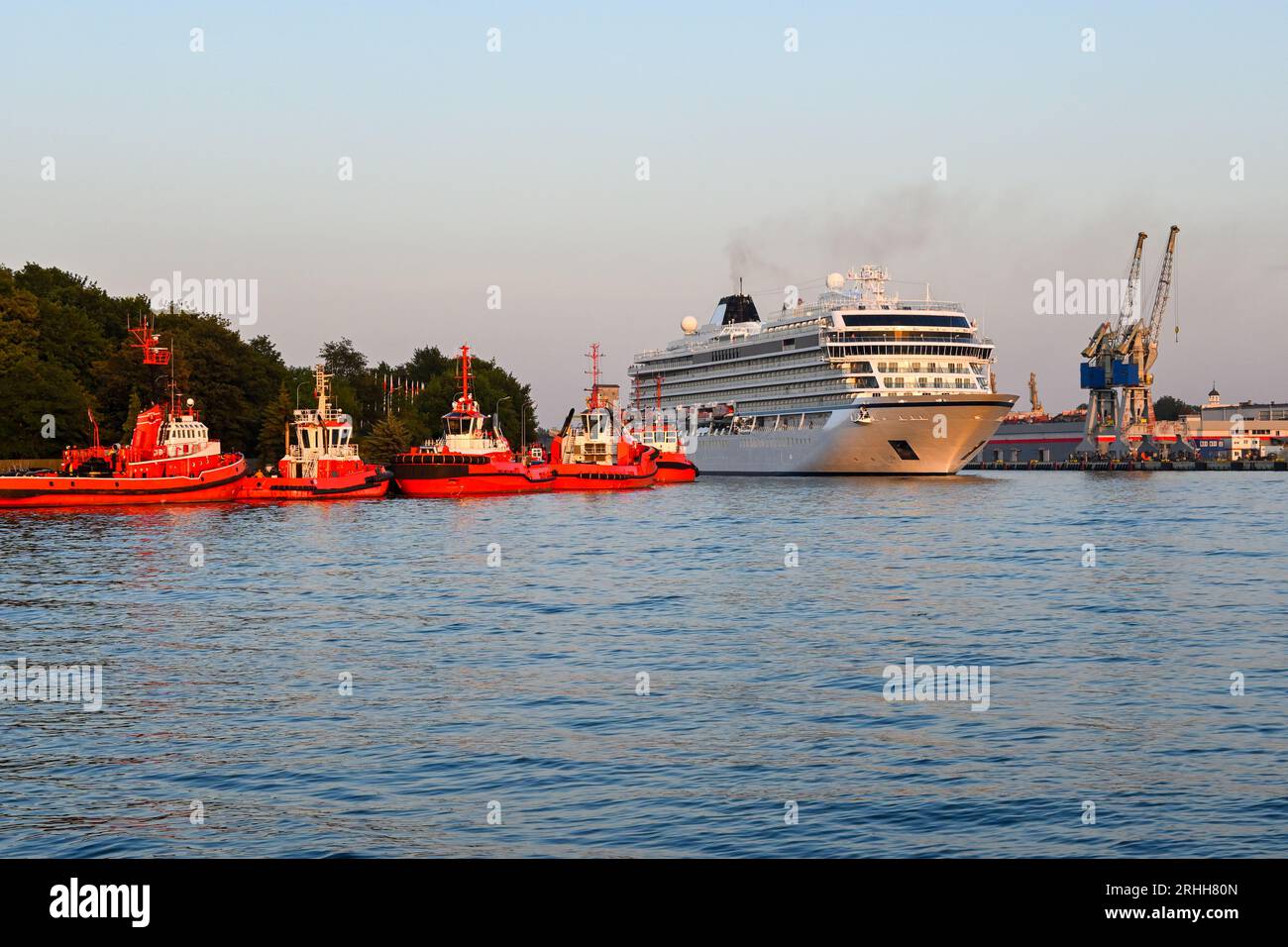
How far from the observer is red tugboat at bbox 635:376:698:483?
14075cm

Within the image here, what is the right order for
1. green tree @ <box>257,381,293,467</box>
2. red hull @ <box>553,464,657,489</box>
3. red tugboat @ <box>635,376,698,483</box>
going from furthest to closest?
red tugboat @ <box>635,376,698,483</box> < green tree @ <box>257,381,293,467</box> < red hull @ <box>553,464,657,489</box>

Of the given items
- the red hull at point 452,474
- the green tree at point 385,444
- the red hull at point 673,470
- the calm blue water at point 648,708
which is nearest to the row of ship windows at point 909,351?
the red hull at point 673,470

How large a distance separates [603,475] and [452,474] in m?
17.3

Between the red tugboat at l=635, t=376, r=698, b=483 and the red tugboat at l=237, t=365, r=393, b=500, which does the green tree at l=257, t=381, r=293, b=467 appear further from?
the red tugboat at l=635, t=376, r=698, b=483

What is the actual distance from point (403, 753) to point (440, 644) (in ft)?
36.6

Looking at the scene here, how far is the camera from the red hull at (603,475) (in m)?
121

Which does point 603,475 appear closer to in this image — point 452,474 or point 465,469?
point 465,469

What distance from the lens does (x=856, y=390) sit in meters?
138

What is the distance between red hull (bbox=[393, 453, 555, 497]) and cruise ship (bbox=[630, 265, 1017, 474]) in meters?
40.4

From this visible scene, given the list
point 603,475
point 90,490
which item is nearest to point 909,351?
point 603,475

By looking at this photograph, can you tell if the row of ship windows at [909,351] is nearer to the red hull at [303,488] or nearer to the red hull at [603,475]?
the red hull at [603,475]

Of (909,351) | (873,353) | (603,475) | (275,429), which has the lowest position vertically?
(603,475)

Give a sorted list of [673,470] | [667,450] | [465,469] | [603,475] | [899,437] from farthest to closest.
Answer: [667,450], [673,470], [899,437], [603,475], [465,469]

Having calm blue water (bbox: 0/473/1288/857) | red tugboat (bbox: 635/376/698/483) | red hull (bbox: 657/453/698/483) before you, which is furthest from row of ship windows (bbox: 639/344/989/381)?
calm blue water (bbox: 0/473/1288/857)
